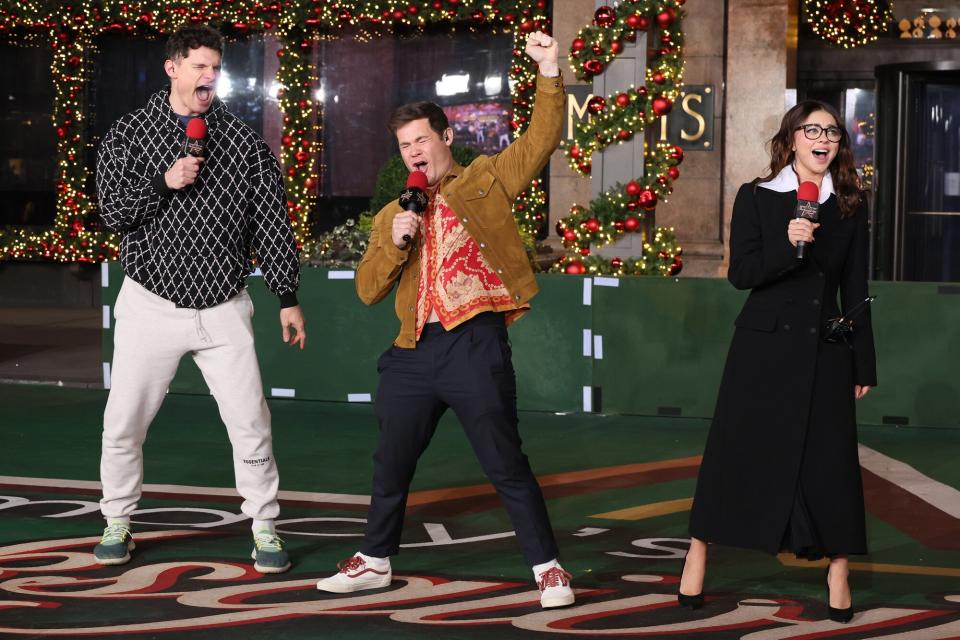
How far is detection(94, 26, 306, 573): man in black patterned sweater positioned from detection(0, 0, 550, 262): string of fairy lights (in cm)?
1052

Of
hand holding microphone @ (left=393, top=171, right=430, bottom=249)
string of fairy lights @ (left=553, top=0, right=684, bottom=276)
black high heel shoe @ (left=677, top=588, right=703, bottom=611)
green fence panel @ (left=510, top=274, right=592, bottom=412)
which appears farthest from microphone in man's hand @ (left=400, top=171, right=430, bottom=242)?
string of fairy lights @ (left=553, top=0, right=684, bottom=276)

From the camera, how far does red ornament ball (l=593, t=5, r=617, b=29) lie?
11.6 metres

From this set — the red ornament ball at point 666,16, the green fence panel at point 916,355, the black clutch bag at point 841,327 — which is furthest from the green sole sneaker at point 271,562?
the red ornament ball at point 666,16

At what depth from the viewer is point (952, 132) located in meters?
17.1

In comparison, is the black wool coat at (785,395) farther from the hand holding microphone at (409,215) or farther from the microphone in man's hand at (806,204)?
the hand holding microphone at (409,215)

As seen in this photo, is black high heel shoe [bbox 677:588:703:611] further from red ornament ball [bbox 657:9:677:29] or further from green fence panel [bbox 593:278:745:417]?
red ornament ball [bbox 657:9:677:29]

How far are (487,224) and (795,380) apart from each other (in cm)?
126

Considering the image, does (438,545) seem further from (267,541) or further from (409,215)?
(409,215)

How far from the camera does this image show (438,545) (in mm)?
6637

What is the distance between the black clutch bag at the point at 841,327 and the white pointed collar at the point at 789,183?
41 cm

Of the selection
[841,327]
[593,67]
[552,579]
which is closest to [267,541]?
[552,579]

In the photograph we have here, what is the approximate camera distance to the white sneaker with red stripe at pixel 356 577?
5.75 m

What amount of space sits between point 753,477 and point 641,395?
5.23 m

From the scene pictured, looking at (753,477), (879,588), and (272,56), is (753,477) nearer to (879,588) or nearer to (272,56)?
(879,588)
